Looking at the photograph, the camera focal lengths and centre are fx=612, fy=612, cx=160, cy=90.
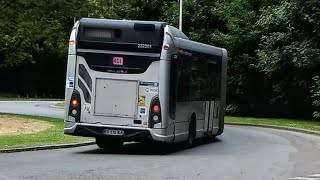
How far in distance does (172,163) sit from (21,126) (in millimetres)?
10787

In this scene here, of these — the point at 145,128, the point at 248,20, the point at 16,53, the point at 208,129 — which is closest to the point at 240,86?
the point at 248,20

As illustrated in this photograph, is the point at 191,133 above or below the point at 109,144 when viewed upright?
above

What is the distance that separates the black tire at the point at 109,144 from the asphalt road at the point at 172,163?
0.66ft

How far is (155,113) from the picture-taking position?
51.5ft

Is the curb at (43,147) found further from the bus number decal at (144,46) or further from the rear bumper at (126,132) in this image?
the bus number decal at (144,46)

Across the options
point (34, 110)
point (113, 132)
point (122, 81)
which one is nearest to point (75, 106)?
point (113, 132)

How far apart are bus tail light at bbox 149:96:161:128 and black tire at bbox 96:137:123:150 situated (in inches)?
69.3

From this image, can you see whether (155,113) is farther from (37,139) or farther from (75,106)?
(37,139)

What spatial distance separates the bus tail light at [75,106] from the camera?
627 inches

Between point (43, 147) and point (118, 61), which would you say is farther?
point (43, 147)

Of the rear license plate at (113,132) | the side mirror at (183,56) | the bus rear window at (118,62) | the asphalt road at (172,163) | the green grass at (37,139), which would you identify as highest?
the side mirror at (183,56)

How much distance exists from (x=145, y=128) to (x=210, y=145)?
4.92m

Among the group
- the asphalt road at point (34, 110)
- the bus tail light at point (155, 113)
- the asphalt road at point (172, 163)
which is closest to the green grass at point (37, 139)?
the asphalt road at point (172, 163)

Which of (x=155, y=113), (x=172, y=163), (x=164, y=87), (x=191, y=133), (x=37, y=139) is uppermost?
(x=164, y=87)
